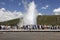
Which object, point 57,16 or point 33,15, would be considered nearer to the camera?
point 33,15

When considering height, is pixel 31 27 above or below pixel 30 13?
below

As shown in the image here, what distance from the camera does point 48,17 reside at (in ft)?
350

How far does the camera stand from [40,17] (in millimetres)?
101500

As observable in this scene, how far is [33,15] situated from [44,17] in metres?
39.0

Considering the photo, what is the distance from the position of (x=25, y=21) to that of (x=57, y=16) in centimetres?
4308

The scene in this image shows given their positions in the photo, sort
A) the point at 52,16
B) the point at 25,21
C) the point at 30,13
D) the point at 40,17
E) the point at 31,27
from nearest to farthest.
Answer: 1. the point at 31,27
2. the point at 25,21
3. the point at 30,13
4. the point at 40,17
5. the point at 52,16

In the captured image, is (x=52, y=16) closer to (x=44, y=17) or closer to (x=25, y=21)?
(x=44, y=17)

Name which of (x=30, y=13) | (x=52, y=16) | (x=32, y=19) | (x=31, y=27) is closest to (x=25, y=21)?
(x=32, y=19)

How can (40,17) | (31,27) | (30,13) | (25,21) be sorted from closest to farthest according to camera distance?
(31,27)
(25,21)
(30,13)
(40,17)

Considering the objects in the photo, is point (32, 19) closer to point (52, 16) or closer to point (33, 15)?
point (33, 15)

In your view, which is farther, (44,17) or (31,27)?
(44,17)

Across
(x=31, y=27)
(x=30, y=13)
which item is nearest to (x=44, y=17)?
(x=30, y=13)

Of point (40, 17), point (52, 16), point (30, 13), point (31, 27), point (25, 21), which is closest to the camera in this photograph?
point (31, 27)

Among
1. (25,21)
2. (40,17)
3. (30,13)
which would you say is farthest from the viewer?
(40,17)
